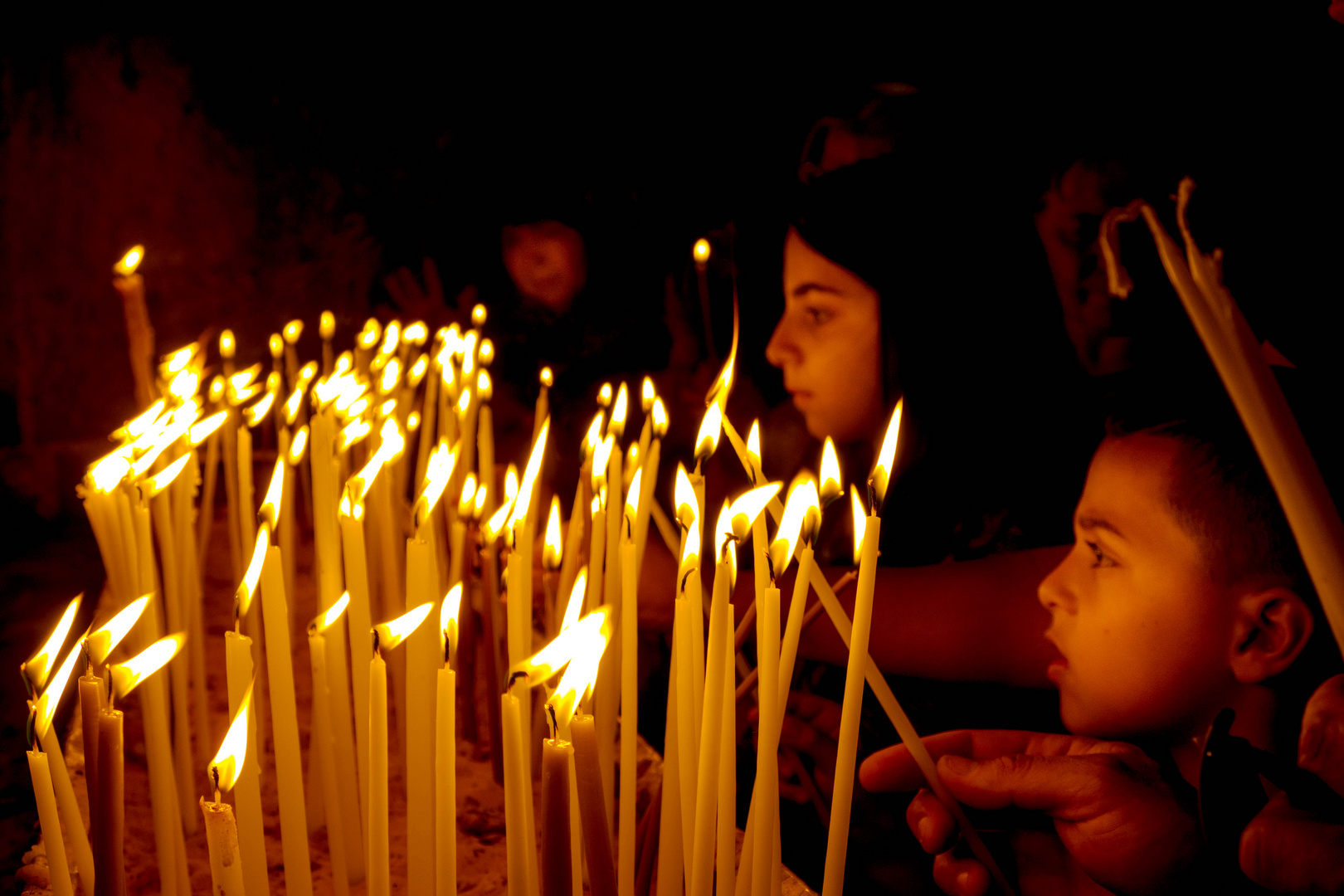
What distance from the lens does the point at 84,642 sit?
0.44 metres

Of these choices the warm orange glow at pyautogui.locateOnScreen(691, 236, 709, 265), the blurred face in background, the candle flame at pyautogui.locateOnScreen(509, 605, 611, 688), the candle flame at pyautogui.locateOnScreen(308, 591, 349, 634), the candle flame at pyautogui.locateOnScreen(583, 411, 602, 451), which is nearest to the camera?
the candle flame at pyautogui.locateOnScreen(509, 605, 611, 688)

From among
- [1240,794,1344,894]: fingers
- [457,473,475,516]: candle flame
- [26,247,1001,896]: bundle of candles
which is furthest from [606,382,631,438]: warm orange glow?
[1240,794,1344,894]: fingers

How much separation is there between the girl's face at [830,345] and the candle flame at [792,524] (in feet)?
1.49

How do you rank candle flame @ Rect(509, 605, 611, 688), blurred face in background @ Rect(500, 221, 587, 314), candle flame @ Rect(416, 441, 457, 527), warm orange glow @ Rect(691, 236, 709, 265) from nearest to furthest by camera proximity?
1. candle flame @ Rect(509, 605, 611, 688)
2. candle flame @ Rect(416, 441, 457, 527)
3. warm orange glow @ Rect(691, 236, 709, 265)
4. blurred face in background @ Rect(500, 221, 587, 314)

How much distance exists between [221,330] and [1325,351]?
1.58m

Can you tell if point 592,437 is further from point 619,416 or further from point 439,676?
point 439,676

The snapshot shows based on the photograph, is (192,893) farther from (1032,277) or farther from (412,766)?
(1032,277)

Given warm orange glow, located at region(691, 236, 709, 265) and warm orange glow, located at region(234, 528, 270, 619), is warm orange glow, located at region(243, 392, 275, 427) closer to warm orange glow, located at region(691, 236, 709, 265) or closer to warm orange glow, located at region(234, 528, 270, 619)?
warm orange glow, located at region(234, 528, 270, 619)

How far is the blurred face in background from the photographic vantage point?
50.8 inches

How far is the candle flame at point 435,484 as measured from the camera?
587 mm

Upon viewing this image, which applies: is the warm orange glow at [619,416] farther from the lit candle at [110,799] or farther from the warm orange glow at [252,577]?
the lit candle at [110,799]

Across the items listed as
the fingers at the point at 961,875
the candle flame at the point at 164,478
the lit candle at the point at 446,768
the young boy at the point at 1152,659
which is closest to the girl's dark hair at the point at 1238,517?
the young boy at the point at 1152,659

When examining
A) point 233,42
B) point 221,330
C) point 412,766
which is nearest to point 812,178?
point 412,766

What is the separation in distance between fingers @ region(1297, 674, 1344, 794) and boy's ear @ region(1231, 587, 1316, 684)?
1.0 inches
